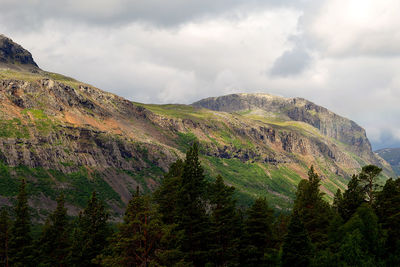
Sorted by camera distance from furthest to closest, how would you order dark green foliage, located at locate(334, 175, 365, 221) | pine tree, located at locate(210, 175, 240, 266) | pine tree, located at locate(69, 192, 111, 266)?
dark green foliage, located at locate(334, 175, 365, 221)
pine tree, located at locate(69, 192, 111, 266)
pine tree, located at locate(210, 175, 240, 266)

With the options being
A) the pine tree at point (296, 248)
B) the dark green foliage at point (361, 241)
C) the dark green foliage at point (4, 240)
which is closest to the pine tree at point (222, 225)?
the pine tree at point (296, 248)

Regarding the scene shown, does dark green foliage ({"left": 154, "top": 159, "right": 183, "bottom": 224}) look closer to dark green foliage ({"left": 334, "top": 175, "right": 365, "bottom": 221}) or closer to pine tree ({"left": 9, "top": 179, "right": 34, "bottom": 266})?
dark green foliage ({"left": 334, "top": 175, "right": 365, "bottom": 221})

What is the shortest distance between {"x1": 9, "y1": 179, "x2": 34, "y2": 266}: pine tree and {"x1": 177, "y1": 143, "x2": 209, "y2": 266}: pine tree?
34837mm

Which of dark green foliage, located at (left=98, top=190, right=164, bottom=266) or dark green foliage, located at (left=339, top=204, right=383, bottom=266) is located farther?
dark green foliage, located at (left=339, top=204, right=383, bottom=266)

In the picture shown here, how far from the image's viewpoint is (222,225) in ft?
149

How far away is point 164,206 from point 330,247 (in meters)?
23.9

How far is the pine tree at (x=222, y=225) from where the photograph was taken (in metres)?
44.9

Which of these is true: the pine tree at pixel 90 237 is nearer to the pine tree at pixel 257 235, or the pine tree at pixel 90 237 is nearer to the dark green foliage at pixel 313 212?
the pine tree at pixel 257 235

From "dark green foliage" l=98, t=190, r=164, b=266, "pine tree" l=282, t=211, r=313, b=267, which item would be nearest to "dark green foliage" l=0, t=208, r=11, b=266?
"dark green foliage" l=98, t=190, r=164, b=266

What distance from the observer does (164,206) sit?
47031mm

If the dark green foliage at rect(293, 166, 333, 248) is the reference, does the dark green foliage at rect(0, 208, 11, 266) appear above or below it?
below

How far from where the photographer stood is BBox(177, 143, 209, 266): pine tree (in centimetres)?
4281

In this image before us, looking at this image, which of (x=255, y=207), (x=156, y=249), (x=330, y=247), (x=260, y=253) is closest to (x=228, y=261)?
(x=260, y=253)

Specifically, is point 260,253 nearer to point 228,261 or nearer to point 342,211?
point 228,261
